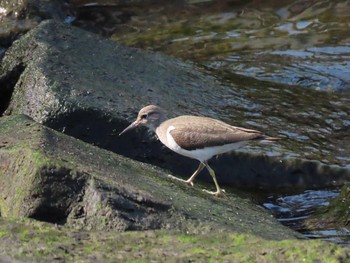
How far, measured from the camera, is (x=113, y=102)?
25.6 feet

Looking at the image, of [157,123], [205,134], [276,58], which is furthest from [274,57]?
[205,134]

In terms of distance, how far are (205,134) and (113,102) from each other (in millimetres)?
1174

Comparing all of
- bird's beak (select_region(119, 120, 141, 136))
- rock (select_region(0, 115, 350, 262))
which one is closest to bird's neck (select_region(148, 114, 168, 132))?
bird's beak (select_region(119, 120, 141, 136))

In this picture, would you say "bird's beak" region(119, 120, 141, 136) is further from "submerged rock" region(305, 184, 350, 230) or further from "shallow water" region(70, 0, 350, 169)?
"submerged rock" region(305, 184, 350, 230)

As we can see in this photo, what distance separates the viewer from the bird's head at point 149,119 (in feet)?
24.3

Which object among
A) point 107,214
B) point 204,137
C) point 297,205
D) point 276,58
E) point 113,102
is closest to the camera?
point 107,214

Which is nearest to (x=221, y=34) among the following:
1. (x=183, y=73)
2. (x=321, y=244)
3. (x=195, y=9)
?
(x=195, y=9)

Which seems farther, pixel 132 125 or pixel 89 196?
pixel 132 125

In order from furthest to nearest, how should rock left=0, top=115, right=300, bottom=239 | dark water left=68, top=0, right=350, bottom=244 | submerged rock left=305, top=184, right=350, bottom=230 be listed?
dark water left=68, top=0, right=350, bottom=244 → submerged rock left=305, top=184, right=350, bottom=230 → rock left=0, top=115, right=300, bottom=239

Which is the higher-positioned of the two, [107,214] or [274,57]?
[107,214]

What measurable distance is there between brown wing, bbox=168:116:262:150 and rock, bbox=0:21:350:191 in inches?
29.4

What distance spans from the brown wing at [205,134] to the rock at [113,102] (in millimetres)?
746

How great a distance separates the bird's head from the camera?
7.39 m

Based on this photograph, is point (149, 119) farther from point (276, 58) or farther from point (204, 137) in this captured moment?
point (276, 58)
